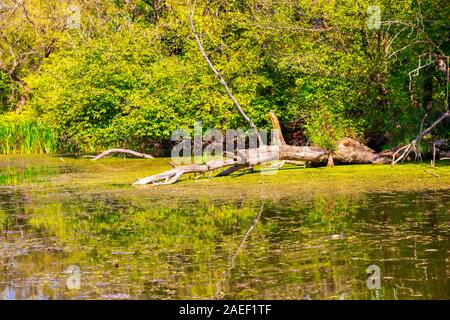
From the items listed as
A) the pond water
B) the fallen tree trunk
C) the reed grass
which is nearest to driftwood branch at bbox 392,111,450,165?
the fallen tree trunk

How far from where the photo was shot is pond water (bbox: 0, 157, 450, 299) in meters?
6.74

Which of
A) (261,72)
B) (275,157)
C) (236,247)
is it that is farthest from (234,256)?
(261,72)

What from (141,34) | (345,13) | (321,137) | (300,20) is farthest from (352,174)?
(141,34)

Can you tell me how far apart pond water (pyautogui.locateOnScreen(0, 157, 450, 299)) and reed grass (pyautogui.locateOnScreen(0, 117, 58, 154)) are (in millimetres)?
11550

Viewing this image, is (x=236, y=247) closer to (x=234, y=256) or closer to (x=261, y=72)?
(x=234, y=256)

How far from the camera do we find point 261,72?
2027 cm

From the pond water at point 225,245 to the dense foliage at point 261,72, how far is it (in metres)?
4.61

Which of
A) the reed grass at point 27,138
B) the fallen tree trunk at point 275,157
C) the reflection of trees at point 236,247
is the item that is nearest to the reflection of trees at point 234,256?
the reflection of trees at point 236,247

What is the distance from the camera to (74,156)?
22.5m

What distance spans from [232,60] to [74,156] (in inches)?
201

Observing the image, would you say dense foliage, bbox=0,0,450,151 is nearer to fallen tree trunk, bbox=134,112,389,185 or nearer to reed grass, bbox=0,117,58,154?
fallen tree trunk, bbox=134,112,389,185

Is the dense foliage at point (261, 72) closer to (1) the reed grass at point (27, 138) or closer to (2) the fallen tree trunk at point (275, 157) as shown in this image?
(2) the fallen tree trunk at point (275, 157)

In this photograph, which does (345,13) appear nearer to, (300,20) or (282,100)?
(300,20)
